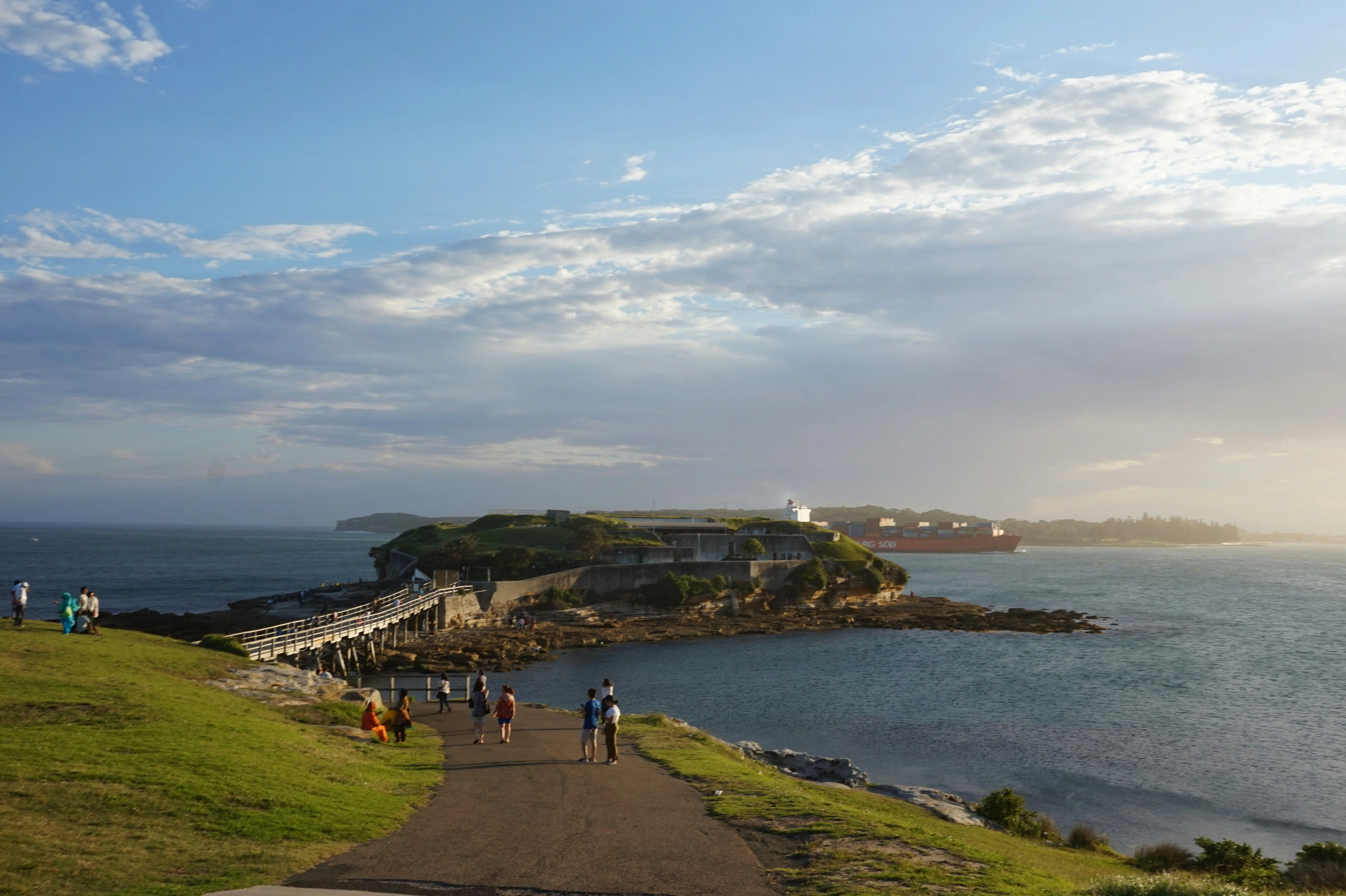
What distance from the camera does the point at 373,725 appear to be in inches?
815

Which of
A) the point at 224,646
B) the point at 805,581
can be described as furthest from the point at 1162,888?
the point at 805,581

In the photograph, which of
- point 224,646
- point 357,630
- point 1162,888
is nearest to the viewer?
point 1162,888

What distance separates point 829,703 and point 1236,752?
1605 centimetres

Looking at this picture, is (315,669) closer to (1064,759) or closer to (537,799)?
(537,799)

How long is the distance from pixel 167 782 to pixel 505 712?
8.93 meters

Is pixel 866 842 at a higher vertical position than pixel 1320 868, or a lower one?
higher

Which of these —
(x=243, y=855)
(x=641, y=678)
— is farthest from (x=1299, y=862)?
(x=641, y=678)

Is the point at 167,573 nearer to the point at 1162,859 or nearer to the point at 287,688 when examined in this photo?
the point at 287,688

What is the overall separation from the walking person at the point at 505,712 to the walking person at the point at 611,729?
280 centimetres

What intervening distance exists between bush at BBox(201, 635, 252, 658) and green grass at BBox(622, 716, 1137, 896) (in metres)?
14.7

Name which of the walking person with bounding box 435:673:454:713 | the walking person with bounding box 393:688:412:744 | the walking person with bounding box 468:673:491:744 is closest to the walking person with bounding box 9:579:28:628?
the walking person with bounding box 435:673:454:713

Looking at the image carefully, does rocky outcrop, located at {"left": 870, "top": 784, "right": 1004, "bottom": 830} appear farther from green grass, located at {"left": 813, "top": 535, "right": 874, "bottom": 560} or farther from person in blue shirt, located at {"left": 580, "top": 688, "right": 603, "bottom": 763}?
green grass, located at {"left": 813, "top": 535, "right": 874, "bottom": 560}

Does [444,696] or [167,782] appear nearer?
[167,782]

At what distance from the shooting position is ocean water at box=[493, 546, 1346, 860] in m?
27.0
